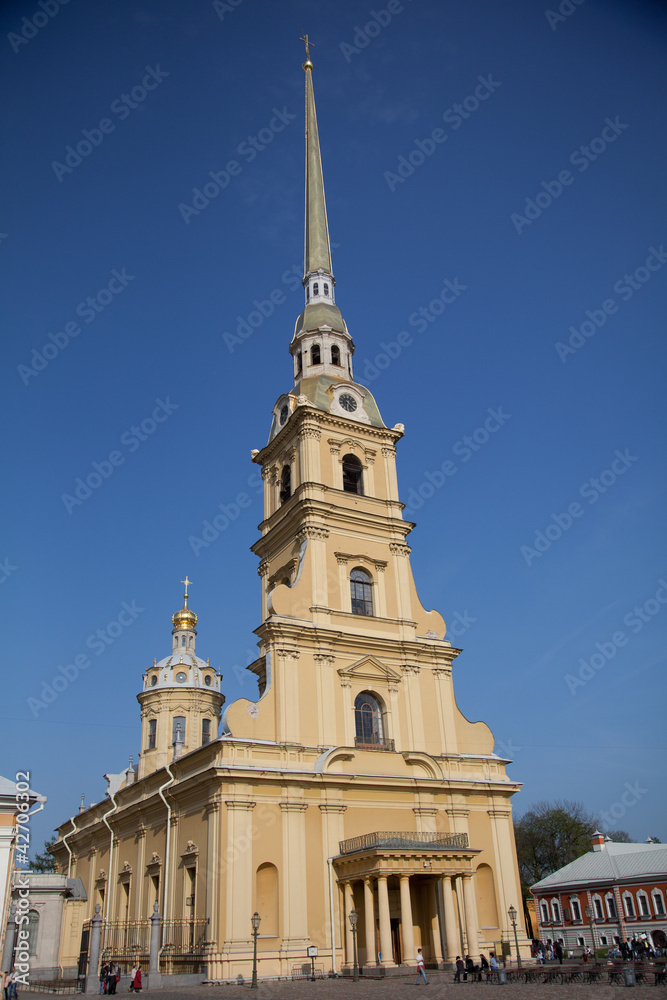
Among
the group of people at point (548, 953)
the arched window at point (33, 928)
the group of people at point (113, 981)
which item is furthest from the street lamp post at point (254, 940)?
the arched window at point (33, 928)

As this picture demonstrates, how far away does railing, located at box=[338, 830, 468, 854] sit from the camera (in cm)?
2897

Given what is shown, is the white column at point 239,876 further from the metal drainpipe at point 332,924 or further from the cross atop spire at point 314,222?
the cross atop spire at point 314,222

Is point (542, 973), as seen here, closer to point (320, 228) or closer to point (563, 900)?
point (563, 900)

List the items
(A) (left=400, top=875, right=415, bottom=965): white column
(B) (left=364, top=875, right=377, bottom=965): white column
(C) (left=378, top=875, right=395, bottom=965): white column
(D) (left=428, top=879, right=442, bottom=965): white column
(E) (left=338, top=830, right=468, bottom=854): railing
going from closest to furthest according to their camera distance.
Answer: (C) (left=378, top=875, right=395, bottom=965): white column
(A) (left=400, top=875, right=415, bottom=965): white column
(B) (left=364, top=875, right=377, bottom=965): white column
(E) (left=338, top=830, right=468, bottom=854): railing
(D) (left=428, top=879, right=442, bottom=965): white column

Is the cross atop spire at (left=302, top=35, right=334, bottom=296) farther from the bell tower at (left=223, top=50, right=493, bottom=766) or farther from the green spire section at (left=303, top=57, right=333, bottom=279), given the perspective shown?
the bell tower at (left=223, top=50, right=493, bottom=766)

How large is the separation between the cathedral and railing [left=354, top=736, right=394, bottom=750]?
0.05 meters

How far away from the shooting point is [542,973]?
26.2 meters

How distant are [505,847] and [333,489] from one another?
679 inches

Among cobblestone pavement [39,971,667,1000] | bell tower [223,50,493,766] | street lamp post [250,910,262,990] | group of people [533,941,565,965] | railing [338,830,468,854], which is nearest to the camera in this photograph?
cobblestone pavement [39,971,667,1000]

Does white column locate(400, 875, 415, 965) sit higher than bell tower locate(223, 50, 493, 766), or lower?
lower

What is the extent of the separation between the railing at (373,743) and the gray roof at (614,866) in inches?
1142

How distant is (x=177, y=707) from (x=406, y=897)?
2491 centimetres

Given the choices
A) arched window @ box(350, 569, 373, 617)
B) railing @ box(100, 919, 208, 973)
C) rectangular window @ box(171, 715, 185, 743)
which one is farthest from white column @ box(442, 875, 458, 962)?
rectangular window @ box(171, 715, 185, 743)

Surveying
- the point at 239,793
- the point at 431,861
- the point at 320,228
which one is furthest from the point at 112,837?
the point at 320,228
